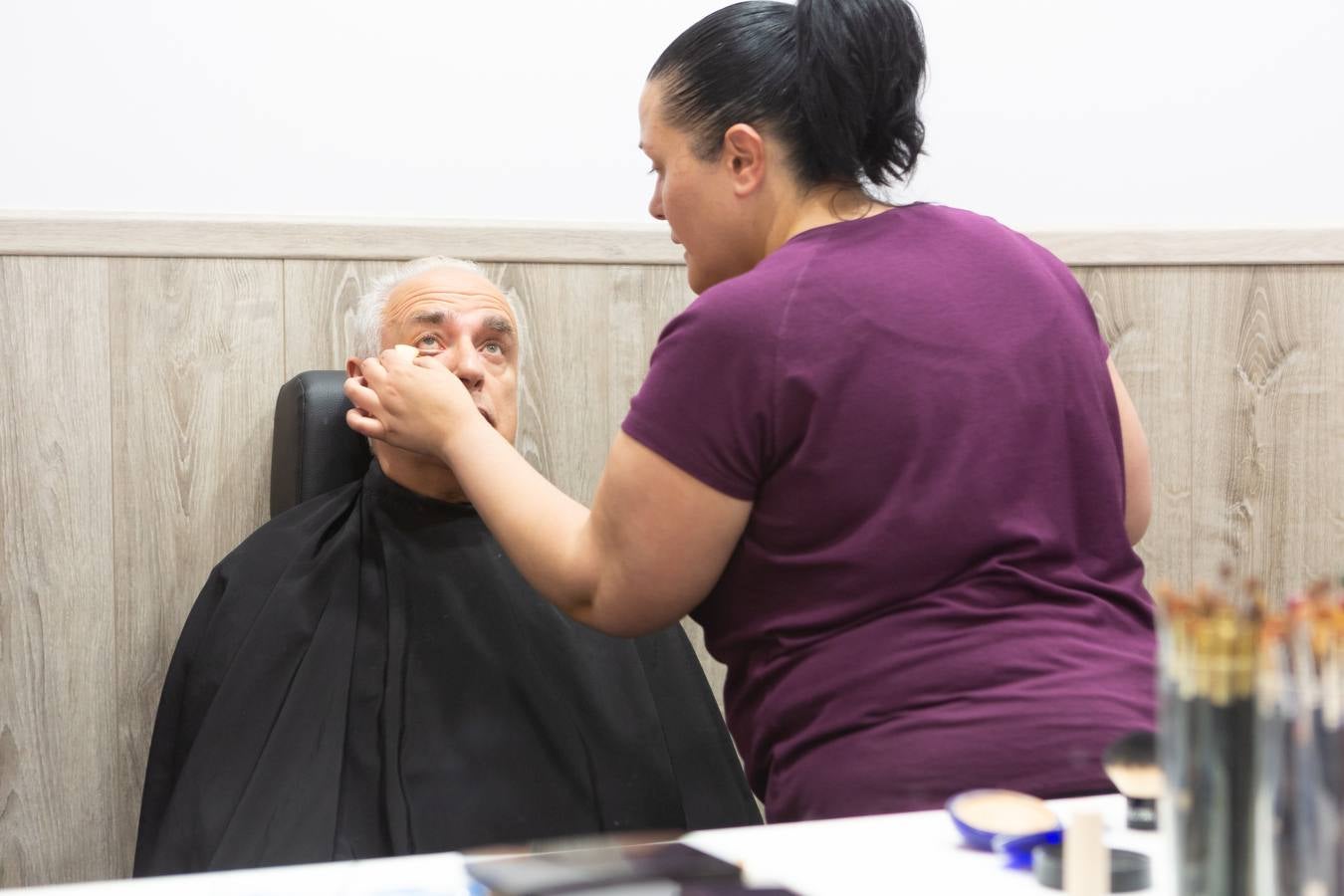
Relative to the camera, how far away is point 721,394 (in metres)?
1.22

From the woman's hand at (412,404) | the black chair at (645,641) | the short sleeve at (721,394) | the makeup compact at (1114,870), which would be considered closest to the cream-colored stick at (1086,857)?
the makeup compact at (1114,870)

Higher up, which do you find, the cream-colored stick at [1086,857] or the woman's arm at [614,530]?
the woman's arm at [614,530]

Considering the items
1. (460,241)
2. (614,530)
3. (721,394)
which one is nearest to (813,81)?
(721,394)

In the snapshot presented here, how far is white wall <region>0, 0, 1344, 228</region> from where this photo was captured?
6.98 ft

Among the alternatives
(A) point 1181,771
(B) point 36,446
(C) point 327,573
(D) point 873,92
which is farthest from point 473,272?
(A) point 1181,771

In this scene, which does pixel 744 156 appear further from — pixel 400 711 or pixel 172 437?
pixel 172 437

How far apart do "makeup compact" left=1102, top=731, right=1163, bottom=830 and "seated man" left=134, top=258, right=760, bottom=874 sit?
37.6 inches

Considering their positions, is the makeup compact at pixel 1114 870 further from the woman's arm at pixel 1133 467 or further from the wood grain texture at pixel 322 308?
the wood grain texture at pixel 322 308

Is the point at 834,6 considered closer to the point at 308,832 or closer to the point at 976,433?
the point at 976,433

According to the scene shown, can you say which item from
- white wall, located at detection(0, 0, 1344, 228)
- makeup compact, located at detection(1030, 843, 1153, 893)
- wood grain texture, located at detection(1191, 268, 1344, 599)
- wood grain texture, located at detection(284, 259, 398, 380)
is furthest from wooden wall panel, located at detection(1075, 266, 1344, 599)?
makeup compact, located at detection(1030, 843, 1153, 893)

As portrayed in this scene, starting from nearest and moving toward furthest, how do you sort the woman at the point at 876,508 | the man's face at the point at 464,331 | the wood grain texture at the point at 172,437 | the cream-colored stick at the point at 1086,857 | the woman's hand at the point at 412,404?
the cream-colored stick at the point at 1086,857 → the woman at the point at 876,508 → the woman's hand at the point at 412,404 → the man's face at the point at 464,331 → the wood grain texture at the point at 172,437

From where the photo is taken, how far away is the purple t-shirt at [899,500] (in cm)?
118

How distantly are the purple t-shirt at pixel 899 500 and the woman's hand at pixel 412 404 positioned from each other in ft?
1.40

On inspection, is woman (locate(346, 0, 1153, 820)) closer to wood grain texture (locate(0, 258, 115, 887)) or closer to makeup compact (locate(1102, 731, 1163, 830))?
makeup compact (locate(1102, 731, 1163, 830))
